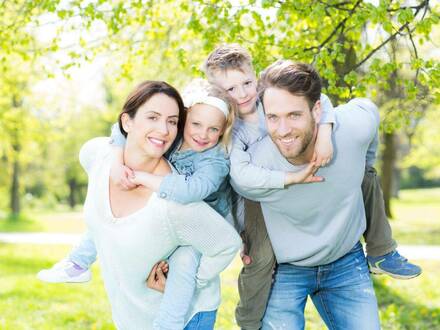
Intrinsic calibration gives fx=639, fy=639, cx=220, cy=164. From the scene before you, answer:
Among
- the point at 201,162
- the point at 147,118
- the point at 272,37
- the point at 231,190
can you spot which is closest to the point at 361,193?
the point at 231,190

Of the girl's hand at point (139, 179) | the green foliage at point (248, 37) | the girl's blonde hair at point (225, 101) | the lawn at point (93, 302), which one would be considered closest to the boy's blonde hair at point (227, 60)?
the girl's blonde hair at point (225, 101)

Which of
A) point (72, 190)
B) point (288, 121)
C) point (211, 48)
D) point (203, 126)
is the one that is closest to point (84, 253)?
point (203, 126)

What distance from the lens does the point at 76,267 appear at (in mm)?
4129

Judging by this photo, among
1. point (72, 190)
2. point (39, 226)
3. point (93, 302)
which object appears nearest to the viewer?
point (93, 302)

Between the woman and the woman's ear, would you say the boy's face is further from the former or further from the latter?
the woman's ear

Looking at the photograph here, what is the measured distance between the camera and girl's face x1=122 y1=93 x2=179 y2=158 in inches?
130

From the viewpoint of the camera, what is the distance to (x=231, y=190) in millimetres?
3850

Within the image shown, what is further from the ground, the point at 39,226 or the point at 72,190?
the point at 39,226

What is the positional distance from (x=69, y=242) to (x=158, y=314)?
46.9 feet

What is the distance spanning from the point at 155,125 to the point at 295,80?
2.56ft

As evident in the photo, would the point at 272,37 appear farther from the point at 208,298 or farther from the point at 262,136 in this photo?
the point at 208,298

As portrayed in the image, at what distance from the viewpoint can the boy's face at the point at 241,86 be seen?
13.1 feet

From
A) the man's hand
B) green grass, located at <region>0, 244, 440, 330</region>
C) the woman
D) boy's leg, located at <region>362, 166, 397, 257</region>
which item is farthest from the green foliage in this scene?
A: green grass, located at <region>0, 244, 440, 330</region>

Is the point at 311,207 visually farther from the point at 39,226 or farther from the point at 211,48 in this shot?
the point at 39,226
